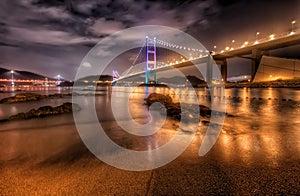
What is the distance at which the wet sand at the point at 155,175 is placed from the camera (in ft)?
6.42

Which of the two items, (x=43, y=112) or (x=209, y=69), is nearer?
(x=43, y=112)

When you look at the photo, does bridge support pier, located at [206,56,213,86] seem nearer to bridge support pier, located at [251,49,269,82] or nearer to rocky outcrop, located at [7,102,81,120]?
bridge support pier, located at [251,49,269,82]

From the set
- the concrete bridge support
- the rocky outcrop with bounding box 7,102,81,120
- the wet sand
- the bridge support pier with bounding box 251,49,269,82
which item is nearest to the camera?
the wet sand

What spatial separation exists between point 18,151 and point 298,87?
123 ft

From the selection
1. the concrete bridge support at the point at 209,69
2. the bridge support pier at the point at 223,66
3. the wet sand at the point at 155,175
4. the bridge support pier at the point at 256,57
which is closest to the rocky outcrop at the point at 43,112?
the wet sand at the point at 155,175

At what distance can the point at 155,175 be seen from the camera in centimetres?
232

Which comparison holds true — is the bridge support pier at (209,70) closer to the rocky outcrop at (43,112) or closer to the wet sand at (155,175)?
the rocky outcrop at (43,112)

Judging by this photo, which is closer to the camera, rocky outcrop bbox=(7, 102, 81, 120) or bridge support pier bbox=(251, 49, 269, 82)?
rocky outcrop bbox=(7, 102, 81, 120)

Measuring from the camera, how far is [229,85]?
134ft

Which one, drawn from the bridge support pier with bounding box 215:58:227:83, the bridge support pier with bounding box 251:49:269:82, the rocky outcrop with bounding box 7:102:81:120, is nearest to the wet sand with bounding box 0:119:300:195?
the rocky outcrop with bounding box 7:102:81:120

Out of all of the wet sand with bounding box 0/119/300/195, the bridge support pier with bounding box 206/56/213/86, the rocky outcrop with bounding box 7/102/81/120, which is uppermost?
the bridge support pier with bounding box 206/56/213/86

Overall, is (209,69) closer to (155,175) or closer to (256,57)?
(256,57)

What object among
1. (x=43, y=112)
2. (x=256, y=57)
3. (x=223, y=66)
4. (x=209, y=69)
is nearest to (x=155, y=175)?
(x=43, y=112)

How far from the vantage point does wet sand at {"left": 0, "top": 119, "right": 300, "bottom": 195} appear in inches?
77.1
